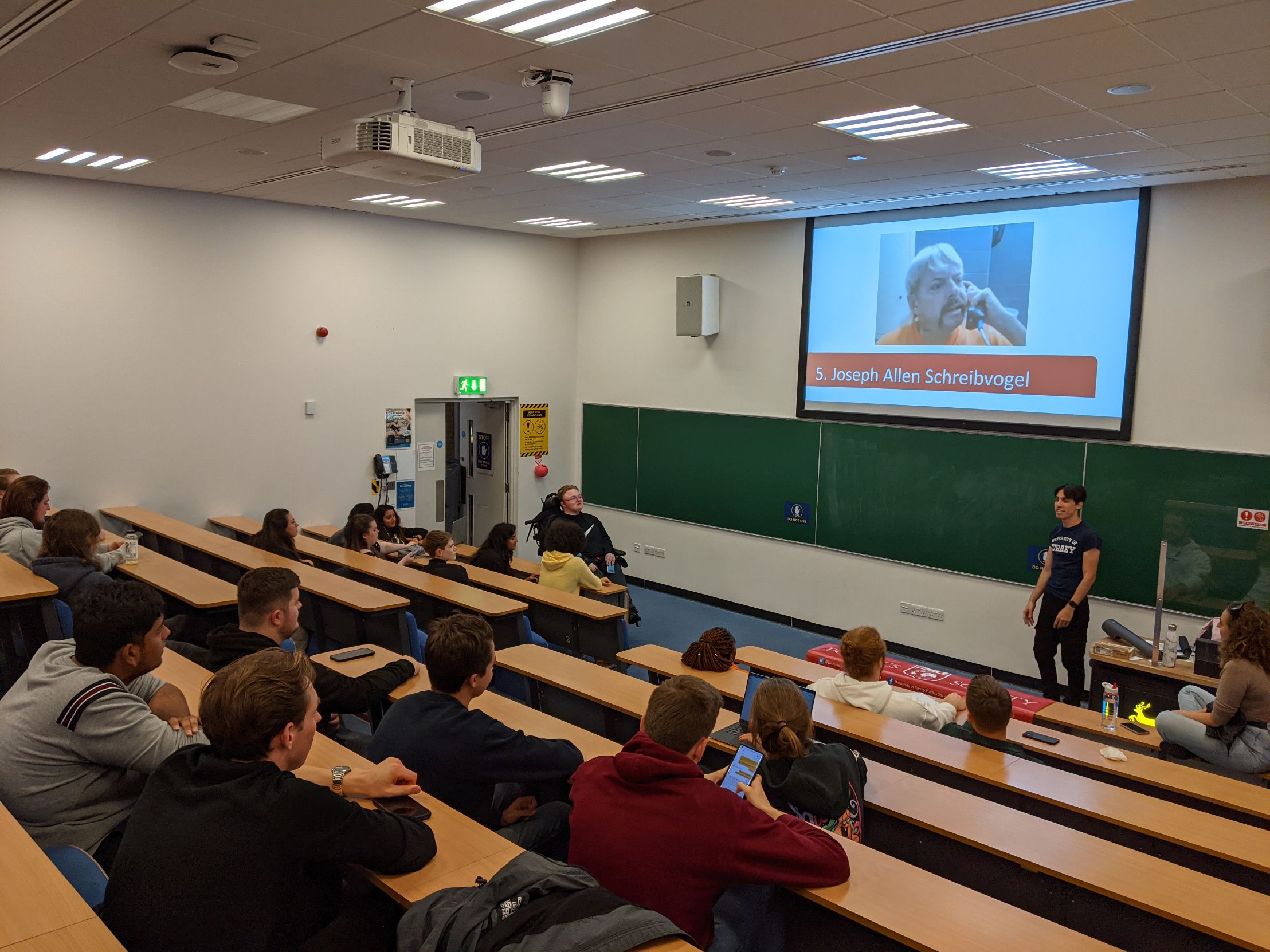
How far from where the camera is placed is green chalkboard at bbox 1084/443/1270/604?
5.79m

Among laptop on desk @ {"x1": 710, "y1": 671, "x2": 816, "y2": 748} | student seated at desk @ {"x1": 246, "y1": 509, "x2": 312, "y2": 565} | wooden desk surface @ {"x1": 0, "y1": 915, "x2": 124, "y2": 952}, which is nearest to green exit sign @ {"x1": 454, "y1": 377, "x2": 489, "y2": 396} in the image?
student seated at desk @ {"x1": 246, "y1": 509, "x2": 312, "y2": 565}

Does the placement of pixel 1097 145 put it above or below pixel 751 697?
above

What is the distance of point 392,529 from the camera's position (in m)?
8.07

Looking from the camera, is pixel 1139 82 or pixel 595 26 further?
pixel 1139 82

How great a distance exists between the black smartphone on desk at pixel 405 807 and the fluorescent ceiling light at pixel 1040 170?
16.3ft

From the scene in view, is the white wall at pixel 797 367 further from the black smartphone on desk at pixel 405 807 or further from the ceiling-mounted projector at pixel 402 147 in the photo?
the black smartphone on desk at pixel 405 807

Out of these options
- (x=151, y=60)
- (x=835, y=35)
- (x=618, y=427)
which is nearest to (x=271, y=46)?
(x=151, y=60)

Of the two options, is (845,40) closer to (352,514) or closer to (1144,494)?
(1144,494)

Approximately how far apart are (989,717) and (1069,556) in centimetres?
306

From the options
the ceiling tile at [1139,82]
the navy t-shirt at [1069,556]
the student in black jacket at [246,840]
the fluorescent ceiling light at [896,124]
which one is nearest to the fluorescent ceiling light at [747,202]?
the fluorescent ceiling light at [896,124]

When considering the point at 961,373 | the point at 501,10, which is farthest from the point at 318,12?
the point at 961,373

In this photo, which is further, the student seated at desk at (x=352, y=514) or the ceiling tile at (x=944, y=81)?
the student seated at desk at (x=352, y=514)

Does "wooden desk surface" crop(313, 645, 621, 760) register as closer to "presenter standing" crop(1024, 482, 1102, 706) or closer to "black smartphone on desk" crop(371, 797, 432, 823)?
"black smartphone on desk" crop(371, 797, 432, 823)

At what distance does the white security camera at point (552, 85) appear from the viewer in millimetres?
3822
